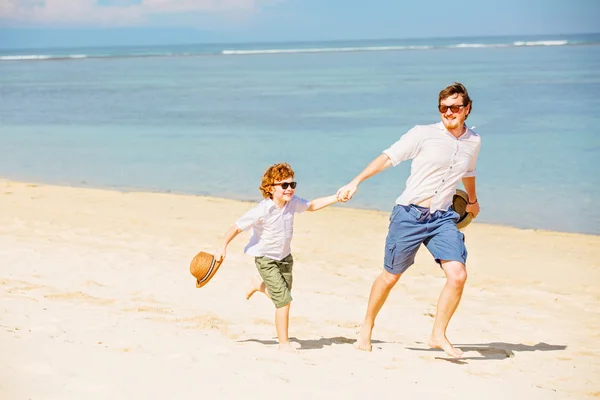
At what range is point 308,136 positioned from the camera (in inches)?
896

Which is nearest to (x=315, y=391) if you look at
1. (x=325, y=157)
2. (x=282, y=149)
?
(x=325, y=157)

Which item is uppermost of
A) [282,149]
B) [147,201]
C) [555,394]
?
[282,149]

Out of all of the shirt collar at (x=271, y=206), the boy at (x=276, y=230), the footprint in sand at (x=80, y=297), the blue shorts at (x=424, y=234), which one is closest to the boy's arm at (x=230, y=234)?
the boy at (x=276, y=230)

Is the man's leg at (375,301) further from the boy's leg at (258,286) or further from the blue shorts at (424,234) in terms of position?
the boy's leg at (258,286)

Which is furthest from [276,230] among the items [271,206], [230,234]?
[230,234]

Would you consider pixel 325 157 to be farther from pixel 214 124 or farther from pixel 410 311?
pixel 410 311

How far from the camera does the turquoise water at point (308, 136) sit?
15.3 meters

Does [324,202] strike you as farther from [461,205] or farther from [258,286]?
[461,205]

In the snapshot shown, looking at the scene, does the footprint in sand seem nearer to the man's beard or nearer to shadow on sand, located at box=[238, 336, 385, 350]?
shadow on sand, located at box=[238, 336, 385, 350]

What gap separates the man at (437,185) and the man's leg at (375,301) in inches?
7.0

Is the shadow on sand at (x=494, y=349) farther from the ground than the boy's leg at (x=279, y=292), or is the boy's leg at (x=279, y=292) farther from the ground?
the boy's leg at (x=279, y=292)

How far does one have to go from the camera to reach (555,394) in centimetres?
518

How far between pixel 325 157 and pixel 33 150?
290 inches

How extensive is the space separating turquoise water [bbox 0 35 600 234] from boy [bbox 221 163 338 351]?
7165mm
